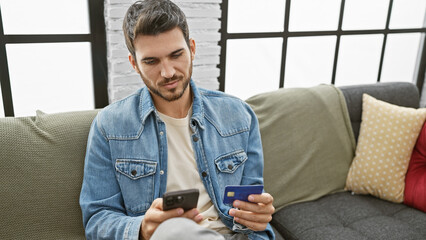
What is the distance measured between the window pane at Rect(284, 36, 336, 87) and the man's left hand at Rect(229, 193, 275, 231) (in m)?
1.45

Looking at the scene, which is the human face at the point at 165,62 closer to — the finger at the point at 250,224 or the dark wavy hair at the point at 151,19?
the dark wavy hair at the point at 151,19

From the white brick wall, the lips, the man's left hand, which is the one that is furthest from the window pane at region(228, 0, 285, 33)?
the man's left hand

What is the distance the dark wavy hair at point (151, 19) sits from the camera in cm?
113

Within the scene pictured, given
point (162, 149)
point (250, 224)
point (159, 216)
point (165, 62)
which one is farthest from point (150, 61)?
point (250, 224)

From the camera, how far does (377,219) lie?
159cm

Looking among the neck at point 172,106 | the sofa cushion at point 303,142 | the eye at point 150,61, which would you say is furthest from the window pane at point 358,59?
the eye at point 150,61

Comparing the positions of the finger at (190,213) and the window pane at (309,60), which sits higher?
the window pane at (309,60)

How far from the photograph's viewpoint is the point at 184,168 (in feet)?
4.07

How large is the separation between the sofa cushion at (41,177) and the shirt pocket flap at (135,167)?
0.70 ft

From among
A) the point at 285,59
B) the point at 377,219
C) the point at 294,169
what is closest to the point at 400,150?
the point at 377,219

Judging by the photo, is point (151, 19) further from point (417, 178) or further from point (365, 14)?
point (365, 14)

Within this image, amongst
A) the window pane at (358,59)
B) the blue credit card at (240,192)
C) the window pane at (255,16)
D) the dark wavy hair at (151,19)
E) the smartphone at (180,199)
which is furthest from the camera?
the window pane at (358,59)

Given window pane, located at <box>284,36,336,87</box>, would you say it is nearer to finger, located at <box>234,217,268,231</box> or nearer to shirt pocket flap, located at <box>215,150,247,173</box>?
shirt pocket flap, located at <box>215,150,247,173</box>

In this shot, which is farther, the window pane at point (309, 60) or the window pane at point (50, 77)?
the window pane at point (309, 60)
